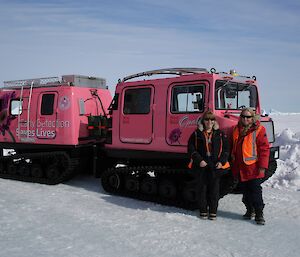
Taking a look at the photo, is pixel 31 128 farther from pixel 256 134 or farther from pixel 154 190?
pixel 256 134

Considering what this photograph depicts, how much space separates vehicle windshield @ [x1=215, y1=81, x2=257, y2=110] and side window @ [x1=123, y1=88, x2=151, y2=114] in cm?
154

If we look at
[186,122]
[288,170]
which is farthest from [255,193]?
[288,170]

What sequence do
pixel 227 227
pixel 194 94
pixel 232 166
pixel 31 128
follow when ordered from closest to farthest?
pixel 227 227 → pixel 232 166 → pixel 194 94 → pixel 31 128

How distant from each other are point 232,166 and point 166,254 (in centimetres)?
231

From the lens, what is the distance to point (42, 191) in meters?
8.39

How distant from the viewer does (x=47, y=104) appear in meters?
9.41

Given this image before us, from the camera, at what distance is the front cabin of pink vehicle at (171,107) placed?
686 centimetres

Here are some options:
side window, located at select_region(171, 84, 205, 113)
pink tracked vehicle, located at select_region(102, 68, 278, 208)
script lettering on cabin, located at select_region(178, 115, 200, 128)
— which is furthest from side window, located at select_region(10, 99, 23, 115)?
script lettering on cabin, located at select_region(178, 115, 200, 128)

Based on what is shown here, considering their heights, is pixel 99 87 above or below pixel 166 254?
above

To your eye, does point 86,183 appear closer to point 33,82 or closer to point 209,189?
point 33,82

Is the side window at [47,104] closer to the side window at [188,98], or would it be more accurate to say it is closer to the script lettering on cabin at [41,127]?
the script lettering on cabin at [41,127]

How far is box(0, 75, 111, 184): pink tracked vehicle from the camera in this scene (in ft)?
29.9

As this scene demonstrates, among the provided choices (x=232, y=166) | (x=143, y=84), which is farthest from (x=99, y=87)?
(x=232, y=166)

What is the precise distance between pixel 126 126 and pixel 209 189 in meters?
2.52
